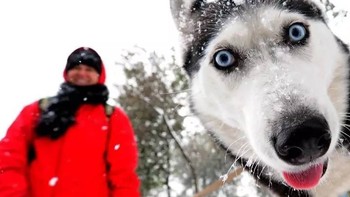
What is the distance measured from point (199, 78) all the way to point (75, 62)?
956mm

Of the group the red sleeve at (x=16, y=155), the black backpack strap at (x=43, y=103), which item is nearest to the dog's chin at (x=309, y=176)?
the red sleeve at (x=16, y=155)

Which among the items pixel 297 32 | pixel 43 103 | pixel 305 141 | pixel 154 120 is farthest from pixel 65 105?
pixel 154 120

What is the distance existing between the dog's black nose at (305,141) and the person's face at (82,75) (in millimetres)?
1678

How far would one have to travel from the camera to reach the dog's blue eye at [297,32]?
8.53 ft

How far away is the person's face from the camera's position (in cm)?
336

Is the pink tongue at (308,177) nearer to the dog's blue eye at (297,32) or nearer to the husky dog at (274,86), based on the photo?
the husky dog at (274,86)

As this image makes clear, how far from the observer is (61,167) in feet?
9.91

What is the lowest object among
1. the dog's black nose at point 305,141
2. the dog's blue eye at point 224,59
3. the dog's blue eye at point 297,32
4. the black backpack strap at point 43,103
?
the black backpack strap at point 43,103

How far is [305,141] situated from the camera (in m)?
1.99

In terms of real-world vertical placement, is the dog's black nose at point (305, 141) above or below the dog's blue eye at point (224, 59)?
below

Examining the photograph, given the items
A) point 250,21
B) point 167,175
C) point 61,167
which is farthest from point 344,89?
point 167,175

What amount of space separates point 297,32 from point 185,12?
0.94 m

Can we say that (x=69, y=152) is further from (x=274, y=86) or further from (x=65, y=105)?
(x=274, y=86)

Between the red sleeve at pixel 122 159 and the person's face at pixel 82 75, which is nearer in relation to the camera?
the red sleeve at pixel 122 159
